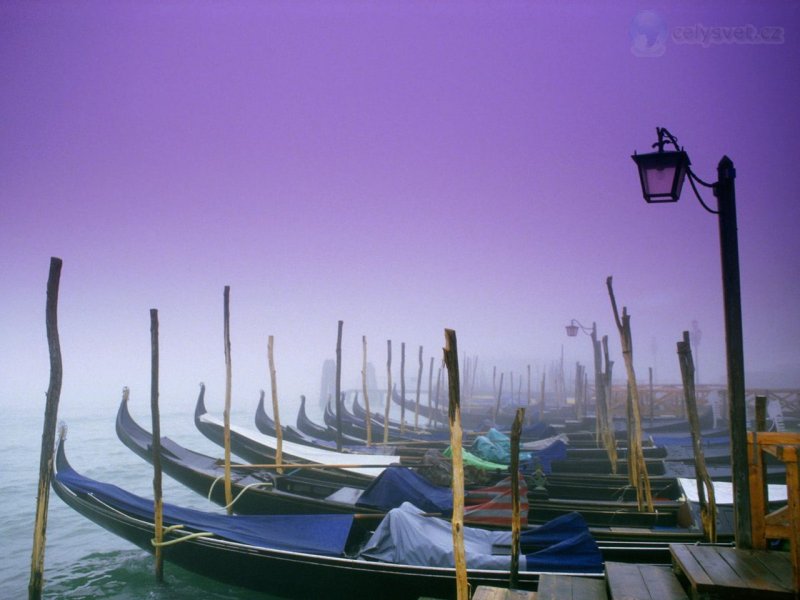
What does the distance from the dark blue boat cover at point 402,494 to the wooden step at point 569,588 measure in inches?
97.3

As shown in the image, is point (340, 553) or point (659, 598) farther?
point (340, 553)

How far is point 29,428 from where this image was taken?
28.8 metres

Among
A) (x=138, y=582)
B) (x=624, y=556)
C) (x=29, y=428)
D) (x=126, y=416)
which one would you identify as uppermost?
(x=126, y=416)

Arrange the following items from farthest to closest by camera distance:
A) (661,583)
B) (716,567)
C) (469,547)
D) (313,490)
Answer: (313,490), (469,547), (661,583), (716,567)

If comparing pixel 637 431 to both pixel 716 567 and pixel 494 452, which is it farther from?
pixel 716 567

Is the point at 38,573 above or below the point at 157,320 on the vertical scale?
below

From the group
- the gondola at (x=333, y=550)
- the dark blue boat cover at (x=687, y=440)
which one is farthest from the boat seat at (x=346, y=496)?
the dark blue boat cover at (x=687, y=440)

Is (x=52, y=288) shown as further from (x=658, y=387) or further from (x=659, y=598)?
(x=658, y=387)

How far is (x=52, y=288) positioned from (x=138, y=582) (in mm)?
3482

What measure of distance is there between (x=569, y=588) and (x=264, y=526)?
2.96 metres

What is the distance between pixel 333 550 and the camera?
13.4 feet

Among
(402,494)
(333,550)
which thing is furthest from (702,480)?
(333,550)

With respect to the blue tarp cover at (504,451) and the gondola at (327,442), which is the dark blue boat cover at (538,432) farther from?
the blue tarp cover at (504,451)

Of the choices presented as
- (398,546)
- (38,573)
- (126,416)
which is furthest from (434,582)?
(126,416)
